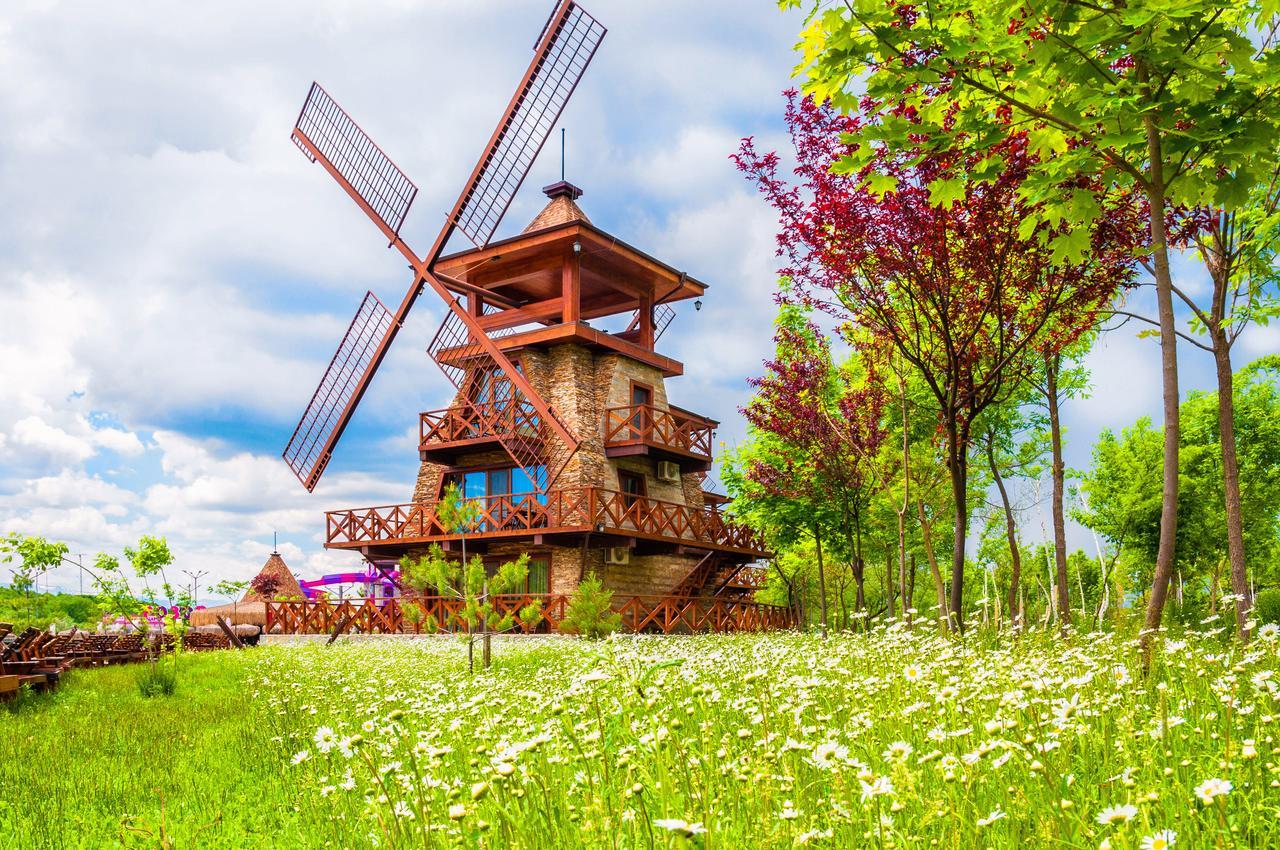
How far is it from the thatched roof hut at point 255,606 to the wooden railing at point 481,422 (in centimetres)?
829

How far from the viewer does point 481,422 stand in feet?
93.7

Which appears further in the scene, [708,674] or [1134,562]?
[1134,562]

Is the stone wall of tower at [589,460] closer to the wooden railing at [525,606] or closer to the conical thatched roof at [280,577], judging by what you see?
the wooden railing at [525,606]

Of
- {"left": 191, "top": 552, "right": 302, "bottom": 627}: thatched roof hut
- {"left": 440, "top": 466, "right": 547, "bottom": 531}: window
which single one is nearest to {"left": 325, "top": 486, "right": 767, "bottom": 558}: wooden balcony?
{"left": 440, "top": 466, "right": 547, "bottom": 531}: window

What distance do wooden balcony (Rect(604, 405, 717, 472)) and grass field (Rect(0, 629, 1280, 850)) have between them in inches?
670

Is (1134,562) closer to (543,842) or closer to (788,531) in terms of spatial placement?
(788,531)

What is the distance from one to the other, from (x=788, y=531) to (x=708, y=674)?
20025 mm

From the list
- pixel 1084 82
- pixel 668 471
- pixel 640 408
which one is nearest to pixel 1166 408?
pixel 1084 82

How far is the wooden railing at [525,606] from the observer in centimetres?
2647

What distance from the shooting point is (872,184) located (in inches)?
281

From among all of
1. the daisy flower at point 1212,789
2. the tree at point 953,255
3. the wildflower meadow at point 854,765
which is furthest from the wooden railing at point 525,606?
the daisy flower at point 1212,789

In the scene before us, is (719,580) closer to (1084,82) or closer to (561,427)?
(561,427)

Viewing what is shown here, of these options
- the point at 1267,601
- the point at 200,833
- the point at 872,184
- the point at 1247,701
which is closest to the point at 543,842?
the point at 200,833

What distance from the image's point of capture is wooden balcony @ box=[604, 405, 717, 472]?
28359 millimetres
